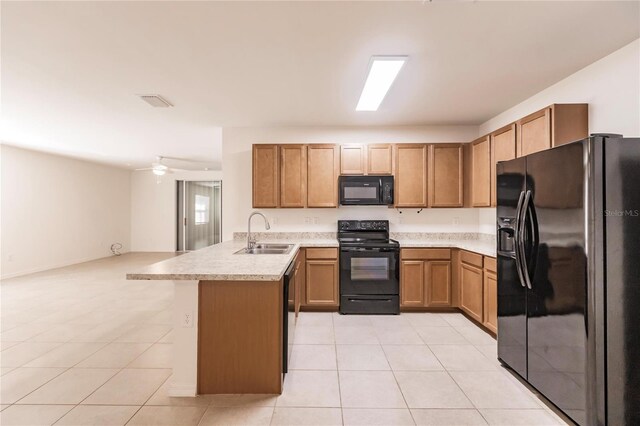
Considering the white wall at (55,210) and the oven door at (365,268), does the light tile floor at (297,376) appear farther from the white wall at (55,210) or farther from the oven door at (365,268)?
the white wall at (55,210)

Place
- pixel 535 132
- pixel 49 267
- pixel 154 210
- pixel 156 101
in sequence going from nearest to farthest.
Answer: pixel 535 132 < pixel 156 101 < pixel 49 267 < pixel 154 210

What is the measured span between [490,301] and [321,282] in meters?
1.89

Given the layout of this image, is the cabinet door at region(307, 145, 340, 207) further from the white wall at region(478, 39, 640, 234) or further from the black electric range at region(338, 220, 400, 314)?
the white wall at region(478, 39, 640, 234)

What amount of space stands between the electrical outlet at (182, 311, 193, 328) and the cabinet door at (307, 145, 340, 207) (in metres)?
2.36

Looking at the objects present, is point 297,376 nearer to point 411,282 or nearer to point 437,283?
point 411,282

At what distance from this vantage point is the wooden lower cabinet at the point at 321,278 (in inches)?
147

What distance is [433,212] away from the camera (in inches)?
168

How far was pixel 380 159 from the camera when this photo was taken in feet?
13.2

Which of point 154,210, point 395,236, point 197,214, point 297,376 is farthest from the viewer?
point 197,214

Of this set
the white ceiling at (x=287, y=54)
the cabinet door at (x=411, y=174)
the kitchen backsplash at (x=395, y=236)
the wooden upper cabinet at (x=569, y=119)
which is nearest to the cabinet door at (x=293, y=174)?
the white ceiling at (x=287, y=54)

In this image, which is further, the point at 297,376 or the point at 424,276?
the point at 424,276

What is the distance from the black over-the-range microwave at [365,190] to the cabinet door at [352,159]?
0.37 feet

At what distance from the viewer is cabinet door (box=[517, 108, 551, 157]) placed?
2.53 metres

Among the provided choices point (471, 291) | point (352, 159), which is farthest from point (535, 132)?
point (352, 159)
